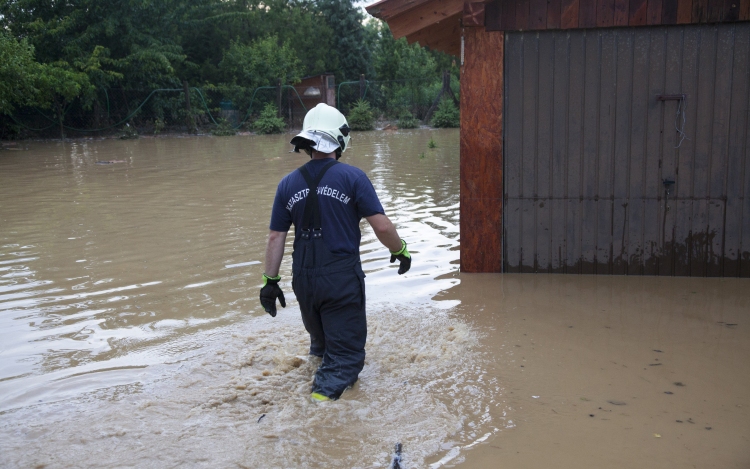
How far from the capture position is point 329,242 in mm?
4438

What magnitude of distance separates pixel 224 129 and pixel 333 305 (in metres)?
27.5

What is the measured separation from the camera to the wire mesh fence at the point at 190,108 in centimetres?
2853

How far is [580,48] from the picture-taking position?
6992 millimetres

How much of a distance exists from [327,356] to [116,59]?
29589mm

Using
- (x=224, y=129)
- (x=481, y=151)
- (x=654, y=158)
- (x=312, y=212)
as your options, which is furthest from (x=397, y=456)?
(x=224, y=129)

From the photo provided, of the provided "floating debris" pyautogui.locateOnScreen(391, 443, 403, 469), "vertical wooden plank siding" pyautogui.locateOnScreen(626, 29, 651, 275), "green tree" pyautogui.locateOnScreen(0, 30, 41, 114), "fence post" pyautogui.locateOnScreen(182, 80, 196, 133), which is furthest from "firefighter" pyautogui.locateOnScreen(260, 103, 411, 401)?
"fence post" pyautogui.locateOnScreen(182, 80, 196, 133)

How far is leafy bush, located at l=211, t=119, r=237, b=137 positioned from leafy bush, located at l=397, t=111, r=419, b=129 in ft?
24.7

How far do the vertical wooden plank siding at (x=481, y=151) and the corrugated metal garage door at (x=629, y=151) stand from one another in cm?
11

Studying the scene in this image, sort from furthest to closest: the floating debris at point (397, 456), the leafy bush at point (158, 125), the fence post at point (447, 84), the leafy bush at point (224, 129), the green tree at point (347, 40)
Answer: the green tree at point (347, 40)
the fence post at point (447, 84)
the leafy bush at point (224, 129)
the leafy bush at point (158, 125)
the floating debris at point (397, 456)

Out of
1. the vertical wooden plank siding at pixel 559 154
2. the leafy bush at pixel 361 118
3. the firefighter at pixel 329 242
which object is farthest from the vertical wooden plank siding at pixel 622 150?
the leafy bush at pixel 361 118

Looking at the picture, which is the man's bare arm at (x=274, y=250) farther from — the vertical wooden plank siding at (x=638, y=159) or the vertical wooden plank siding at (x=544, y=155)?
the vertical wooden plank siding at (x=638, y=159)

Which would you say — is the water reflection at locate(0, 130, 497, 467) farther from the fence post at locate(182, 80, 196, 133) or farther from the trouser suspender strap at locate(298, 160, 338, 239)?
the fence post at locate(182, 80, 196, 133)

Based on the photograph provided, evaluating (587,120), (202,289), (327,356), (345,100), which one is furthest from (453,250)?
(345,100)

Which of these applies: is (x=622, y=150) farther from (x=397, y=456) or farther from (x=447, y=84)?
(x=447, y=84)
